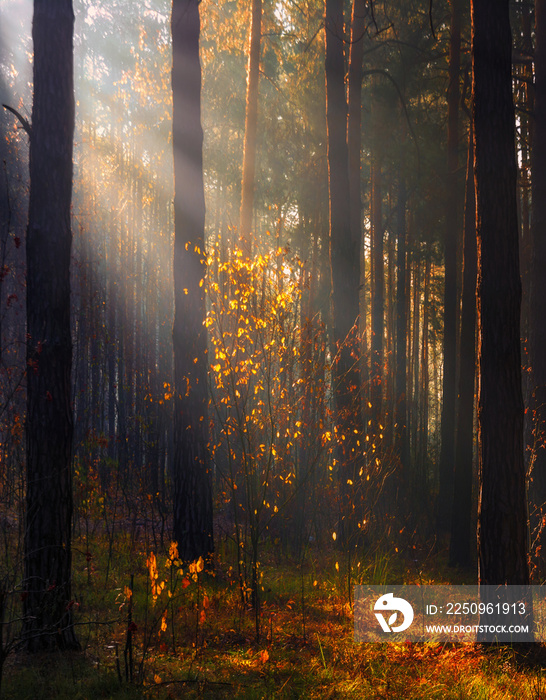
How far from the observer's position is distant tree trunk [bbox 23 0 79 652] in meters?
4.15

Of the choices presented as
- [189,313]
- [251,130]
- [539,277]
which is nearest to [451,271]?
[539,277]

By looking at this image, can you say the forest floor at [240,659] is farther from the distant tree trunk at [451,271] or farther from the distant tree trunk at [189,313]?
the distant tree trunk at [451,271]

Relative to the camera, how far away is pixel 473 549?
12.0 metres

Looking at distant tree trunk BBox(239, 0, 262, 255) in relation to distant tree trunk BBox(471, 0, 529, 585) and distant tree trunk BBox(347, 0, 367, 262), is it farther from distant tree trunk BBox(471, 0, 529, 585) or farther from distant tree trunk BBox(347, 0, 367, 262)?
distant tree trunk BBox(471, 0, 529, 585)

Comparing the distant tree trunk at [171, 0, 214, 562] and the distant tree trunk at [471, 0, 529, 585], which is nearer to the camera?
the distant tree trunk at [471, 0, 529, 585]

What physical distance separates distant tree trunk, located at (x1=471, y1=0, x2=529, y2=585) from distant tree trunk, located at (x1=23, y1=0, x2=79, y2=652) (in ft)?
11.1

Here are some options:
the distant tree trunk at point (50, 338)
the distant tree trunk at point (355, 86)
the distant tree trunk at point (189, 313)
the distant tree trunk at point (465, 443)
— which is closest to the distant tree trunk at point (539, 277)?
the distant tree trunk at point (465, 443)

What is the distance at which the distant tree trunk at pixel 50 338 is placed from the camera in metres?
4.15

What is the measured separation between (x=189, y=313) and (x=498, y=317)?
142 inches

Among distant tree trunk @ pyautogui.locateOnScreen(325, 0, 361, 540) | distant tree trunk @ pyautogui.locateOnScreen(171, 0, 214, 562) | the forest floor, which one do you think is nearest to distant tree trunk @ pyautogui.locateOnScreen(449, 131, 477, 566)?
distant tree trunk @ pyautogui.locateOnScreen(325, 0, 361, 540)

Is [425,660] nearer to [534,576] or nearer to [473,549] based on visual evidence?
[534,576]

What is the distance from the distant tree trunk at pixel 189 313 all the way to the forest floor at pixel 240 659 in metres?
0.91

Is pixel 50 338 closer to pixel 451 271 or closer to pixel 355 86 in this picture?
pixel 355 86

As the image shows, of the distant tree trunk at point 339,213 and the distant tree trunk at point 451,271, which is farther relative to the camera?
the distant tree trunk at point 451,271
